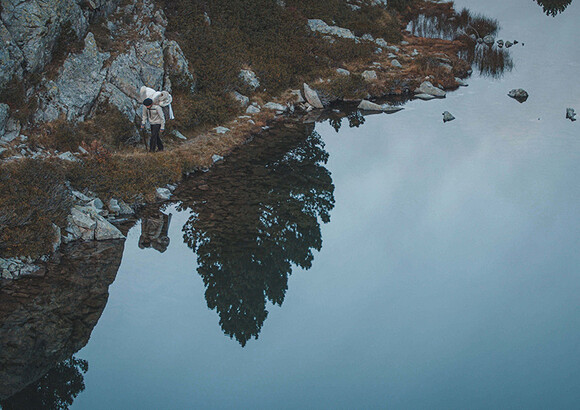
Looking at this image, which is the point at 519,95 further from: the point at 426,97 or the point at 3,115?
the point at 3,115

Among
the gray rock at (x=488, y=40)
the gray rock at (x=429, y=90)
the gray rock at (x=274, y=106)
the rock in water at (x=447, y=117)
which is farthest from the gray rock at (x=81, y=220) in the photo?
the gray rock at (x=488, y=40)

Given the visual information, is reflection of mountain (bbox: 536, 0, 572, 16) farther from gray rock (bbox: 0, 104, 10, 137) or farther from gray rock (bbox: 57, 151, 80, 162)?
gray rock (bbox: 0, 104, 10, 137)

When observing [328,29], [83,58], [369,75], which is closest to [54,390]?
[83,58]

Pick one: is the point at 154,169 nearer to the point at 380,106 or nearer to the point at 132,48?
the point at 132,48

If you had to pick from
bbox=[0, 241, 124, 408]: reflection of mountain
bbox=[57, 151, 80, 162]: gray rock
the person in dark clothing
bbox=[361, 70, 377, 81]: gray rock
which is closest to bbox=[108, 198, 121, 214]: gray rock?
bbox=[57, 151, 80, 162]: gray rock

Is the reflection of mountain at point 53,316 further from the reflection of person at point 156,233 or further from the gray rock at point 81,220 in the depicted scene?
the reflection of person at point 156,233

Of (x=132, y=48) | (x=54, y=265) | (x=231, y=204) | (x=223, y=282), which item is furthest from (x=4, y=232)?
(x=132, y=48)

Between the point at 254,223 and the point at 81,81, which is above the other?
the point at 81,81
